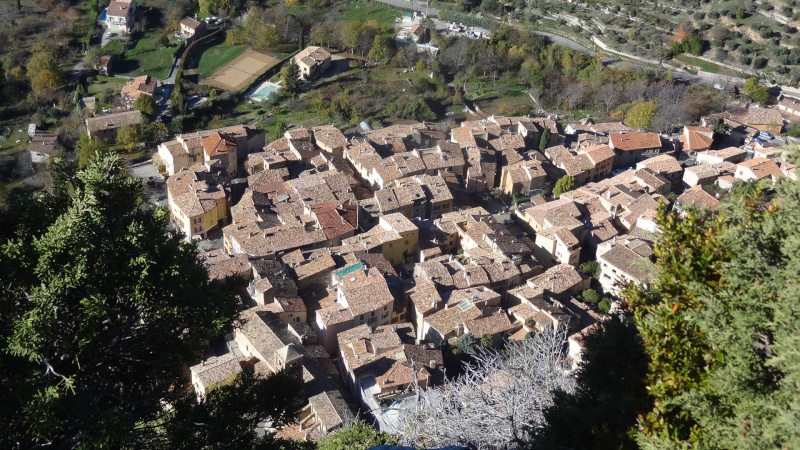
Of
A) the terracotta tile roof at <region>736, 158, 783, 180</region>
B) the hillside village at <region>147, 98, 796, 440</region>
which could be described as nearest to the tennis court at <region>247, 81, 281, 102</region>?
the hillside village at <region>147, 98, 796, 440</region>

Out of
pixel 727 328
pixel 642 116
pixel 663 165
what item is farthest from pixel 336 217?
pixel 727 328

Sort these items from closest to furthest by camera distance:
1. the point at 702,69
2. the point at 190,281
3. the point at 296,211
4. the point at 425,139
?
the point at 190,281, the point at 296,211, the point at 425,139, the point at 702,69

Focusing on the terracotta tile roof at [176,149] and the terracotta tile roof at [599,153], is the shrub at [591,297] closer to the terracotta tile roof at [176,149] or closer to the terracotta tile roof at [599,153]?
the terracotta tile roof at [599,153]

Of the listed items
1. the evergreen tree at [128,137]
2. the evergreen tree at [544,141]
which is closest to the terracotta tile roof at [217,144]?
the evergreen tree at [128,137]

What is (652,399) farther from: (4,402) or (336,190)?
(336,190)

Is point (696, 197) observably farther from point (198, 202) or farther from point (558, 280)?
point (198, 202)

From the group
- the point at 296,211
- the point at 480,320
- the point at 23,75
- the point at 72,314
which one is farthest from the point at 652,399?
the point at 23,75
